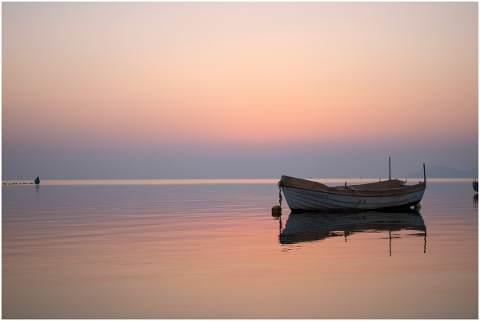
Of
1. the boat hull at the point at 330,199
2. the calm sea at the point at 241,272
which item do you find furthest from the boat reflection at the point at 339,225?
the boat hull at the point at 330,199

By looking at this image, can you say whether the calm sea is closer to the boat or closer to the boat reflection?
the boat reflection

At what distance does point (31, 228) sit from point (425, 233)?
856 inches

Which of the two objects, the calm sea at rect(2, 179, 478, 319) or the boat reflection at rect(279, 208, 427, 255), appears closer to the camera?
the calm sea at rect(2, 179, 478, 319)

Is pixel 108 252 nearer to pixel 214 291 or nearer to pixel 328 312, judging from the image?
pixel 214 291

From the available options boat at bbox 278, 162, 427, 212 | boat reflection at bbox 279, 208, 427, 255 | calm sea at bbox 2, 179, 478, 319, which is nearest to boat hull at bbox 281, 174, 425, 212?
boat at bbox 278, 162, 427, 212

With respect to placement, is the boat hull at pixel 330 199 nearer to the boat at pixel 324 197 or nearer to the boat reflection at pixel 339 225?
the boat at pixel 324 197

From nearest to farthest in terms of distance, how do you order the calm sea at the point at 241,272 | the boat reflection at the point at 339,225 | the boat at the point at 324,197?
the calm sea at the point at 241,272
the boat reflection at the point at 339,225
the boat at the point at 324,197

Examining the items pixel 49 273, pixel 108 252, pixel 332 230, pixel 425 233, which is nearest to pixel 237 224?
pixel 332 230

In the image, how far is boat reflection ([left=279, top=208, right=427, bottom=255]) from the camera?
90.3 ft

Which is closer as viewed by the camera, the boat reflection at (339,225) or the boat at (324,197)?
the boat reflection at (339,225)


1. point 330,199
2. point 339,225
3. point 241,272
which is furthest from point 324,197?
point 241,272

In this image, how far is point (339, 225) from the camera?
33.1 m

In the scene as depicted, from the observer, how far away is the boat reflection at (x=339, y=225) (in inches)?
1084

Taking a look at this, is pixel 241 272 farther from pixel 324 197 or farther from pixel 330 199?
pixel 330 199
